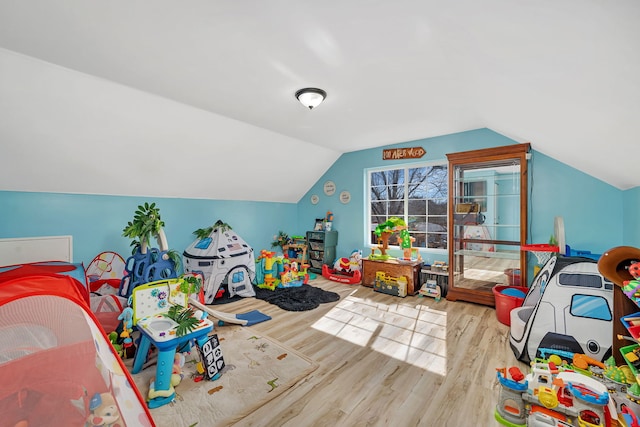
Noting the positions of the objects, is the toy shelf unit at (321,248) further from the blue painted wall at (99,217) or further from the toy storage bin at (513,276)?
the toy storage bin at (513,276)

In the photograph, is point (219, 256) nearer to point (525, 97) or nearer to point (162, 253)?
point (162, 253)

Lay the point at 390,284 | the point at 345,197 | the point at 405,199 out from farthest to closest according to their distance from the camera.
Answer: the point at 345,197 → the point at 405,199 → the point at 390,284

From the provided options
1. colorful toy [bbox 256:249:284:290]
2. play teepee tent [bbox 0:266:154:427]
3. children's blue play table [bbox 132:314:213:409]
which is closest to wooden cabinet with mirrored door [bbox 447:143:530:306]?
colorful toy [bbox 256:249:284:290]

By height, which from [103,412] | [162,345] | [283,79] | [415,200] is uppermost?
[283,79]

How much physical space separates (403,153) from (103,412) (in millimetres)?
4429

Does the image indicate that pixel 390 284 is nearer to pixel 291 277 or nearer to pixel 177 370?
pixel 291 277

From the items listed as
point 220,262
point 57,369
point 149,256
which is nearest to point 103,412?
point 57,369

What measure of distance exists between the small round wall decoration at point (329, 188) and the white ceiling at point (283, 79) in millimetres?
1695

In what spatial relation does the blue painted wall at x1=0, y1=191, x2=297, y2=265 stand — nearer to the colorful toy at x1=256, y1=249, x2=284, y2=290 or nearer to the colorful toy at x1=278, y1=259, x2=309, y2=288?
the colorful toy at x1=256, y1=249, x2=284, y2=290

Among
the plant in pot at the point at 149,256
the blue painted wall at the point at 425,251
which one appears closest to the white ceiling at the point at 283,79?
the blue painted wall at the point at 425,251

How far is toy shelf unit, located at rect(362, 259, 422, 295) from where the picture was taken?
397 centimetres

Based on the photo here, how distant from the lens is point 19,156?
8.46ft

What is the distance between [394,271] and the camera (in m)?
4.11

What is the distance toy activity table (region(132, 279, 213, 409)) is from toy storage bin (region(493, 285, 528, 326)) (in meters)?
3.02
